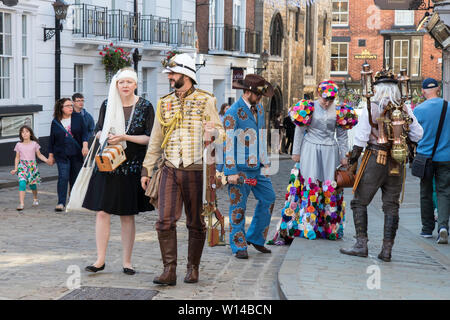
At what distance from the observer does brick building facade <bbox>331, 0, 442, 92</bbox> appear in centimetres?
5500

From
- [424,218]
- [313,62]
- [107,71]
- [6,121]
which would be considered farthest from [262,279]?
[313,62]

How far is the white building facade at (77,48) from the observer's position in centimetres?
1995

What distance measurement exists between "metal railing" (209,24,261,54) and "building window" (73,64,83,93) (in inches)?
384

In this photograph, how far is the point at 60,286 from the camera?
6609 mm

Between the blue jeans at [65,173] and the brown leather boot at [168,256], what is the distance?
5.43 meters

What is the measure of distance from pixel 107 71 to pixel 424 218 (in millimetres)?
16055

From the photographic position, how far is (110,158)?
677cm

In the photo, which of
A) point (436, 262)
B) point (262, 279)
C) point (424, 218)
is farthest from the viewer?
point (424, 218)

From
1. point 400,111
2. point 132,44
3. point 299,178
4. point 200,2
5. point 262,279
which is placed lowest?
point 262,279

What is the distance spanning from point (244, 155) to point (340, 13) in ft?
162

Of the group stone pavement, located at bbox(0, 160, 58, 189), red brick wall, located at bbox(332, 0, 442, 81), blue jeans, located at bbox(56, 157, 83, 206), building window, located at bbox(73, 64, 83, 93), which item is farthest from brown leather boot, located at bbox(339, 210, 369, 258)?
red brick wall, located at bbox(332, 0, 442, 81)

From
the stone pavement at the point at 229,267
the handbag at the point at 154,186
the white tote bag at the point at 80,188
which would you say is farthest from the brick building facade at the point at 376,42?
the handbag at the point at 154,186

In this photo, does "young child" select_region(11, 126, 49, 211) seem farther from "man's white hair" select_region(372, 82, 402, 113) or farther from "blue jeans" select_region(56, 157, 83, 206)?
"man's white hair" select_region(372, 82, 402, 113)

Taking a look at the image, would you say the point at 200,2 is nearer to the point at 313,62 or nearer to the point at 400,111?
the point at 313,62
